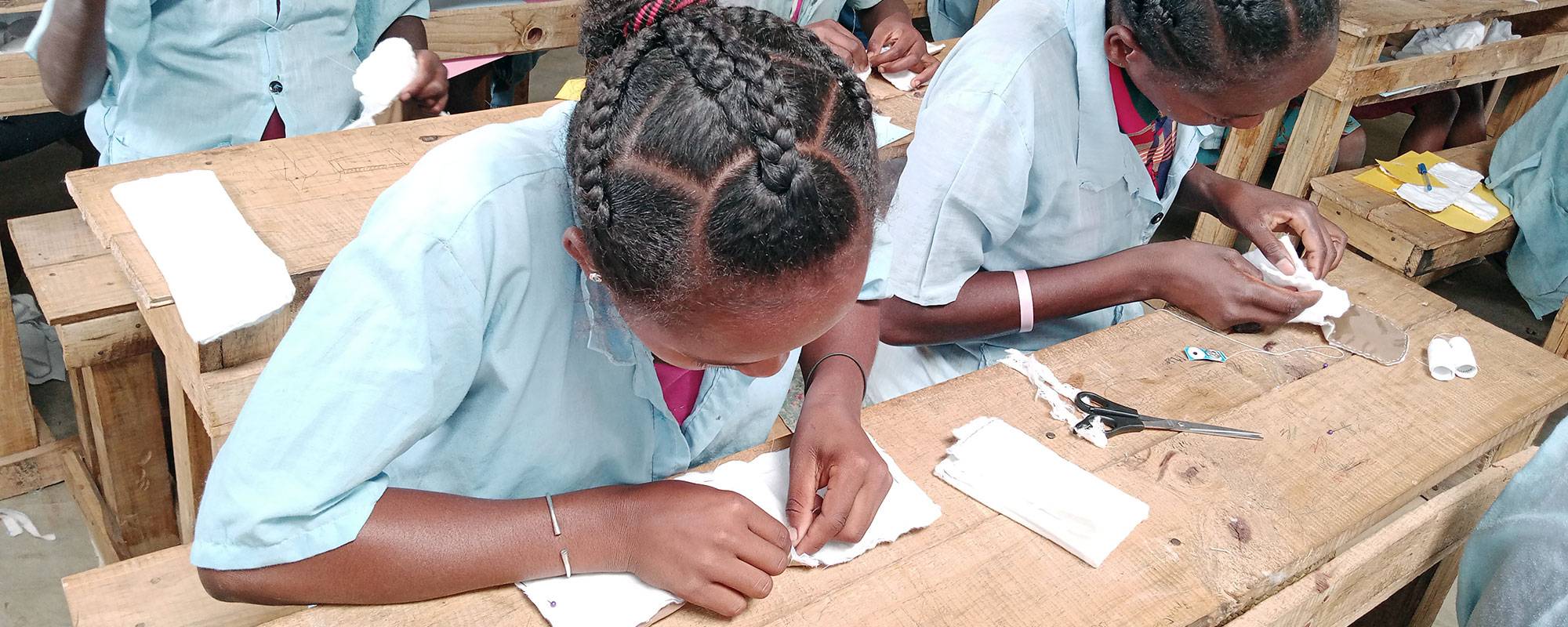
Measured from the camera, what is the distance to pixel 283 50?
221 cm

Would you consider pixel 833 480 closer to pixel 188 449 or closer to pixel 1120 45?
pixel 1120 45

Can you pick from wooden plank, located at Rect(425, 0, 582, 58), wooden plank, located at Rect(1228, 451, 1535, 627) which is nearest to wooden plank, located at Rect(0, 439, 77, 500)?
wooden plank, located at Rect(425, 0, 582, 58)

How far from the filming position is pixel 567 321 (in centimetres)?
111

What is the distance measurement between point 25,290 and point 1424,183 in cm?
433

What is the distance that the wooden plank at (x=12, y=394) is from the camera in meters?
2.28

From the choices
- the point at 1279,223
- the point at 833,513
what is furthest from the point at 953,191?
the point at 1279,223

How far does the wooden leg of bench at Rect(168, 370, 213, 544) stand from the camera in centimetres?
184

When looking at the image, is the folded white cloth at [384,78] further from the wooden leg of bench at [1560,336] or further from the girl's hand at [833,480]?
the wooden leg of bench at [1560,336]

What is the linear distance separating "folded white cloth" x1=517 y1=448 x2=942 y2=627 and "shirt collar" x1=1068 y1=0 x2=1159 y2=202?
2.28 feet

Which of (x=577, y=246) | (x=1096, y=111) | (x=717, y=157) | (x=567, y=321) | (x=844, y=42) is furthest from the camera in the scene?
(x=844, y=42)

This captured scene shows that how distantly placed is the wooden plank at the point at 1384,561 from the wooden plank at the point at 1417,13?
1.72 m

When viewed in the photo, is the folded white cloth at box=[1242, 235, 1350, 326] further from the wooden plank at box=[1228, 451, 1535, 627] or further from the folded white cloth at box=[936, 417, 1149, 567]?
the folded white cloth at box=[936, 417, 1149, 567]

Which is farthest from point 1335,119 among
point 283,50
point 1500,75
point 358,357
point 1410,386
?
point 358,357

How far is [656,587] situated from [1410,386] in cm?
120
